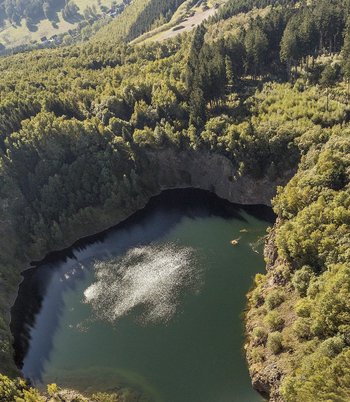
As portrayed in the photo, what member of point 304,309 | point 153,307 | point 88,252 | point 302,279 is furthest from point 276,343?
point 88,252

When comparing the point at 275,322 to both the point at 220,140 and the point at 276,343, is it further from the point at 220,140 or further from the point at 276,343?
the point at 220,140

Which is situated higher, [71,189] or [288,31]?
[288,31]

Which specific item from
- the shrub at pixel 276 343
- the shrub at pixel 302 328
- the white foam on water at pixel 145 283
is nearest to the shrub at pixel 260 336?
the shrub at pixel 276 343

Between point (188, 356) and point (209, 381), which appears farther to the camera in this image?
point (188, 356)

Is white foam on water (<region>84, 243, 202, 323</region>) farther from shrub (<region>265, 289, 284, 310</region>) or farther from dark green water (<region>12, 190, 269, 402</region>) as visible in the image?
shrub (<region>265, 289, 284, 310</region>)

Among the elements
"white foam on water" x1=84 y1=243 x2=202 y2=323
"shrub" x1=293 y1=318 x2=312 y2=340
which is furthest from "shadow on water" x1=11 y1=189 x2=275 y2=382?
"shrub" x1=293 y1=318 x2=312 y2=340

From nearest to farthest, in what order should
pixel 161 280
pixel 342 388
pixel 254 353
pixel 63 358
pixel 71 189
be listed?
pixel 342 388 < pixel 254 353 < pixel 63 358 < pixel 161 280 < pixel 71 189

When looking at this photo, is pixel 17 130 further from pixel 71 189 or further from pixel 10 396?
pixel 10 396

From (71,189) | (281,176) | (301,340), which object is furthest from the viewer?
(71,189)

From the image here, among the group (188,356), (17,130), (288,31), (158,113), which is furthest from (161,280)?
(288,31)
